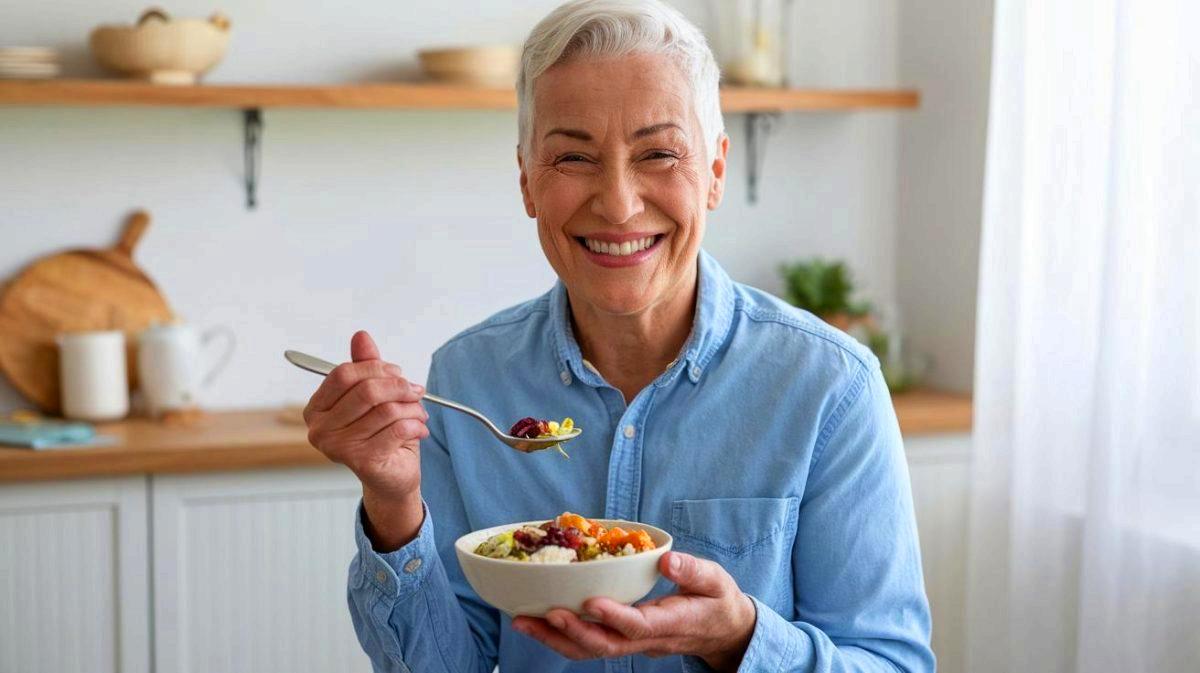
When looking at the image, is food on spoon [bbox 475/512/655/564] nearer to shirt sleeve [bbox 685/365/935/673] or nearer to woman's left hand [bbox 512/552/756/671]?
woman's left hand [bbox 512/552/756/671]

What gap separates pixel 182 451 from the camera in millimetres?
2586

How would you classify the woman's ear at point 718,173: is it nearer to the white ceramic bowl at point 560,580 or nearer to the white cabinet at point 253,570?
the white ceramic bowl at point 560,580

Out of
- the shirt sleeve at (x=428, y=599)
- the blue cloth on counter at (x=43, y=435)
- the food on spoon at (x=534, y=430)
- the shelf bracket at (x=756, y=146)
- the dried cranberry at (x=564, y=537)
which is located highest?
the shelf bracket at (x=756, y=146)

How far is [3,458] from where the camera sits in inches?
98.8

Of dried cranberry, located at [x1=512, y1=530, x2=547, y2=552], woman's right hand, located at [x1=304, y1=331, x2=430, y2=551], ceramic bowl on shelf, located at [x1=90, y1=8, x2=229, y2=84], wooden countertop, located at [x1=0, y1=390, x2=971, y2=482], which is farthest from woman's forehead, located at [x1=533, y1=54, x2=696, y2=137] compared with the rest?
ceramic bowl on shelf, located at [x1=90, y1=8, x2=229, y2=84]

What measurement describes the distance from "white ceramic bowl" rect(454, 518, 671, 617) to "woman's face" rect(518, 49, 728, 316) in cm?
38

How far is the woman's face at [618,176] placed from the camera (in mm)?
1436

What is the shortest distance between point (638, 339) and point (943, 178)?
6.39 feet

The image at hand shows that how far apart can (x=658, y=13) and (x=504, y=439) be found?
48 cm

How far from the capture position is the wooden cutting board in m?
2.96

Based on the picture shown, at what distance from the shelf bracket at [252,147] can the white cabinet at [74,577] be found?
77 centimetres

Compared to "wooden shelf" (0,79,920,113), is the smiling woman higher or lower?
lower

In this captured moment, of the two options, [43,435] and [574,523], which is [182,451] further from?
[574,523]

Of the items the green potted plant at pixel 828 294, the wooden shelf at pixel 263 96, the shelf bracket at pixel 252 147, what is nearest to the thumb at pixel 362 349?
the wooden shelf at pixel 263 96
